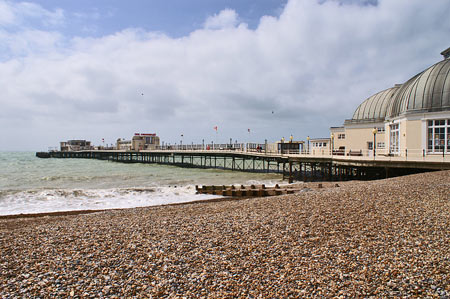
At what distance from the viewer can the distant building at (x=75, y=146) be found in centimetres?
9669

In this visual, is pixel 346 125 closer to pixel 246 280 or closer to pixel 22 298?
pixel 246 280

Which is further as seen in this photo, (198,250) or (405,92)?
(405,92)

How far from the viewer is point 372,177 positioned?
77.4 ft

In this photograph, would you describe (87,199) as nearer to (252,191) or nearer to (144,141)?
(252,191)

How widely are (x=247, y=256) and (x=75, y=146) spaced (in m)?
106

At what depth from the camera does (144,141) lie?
240ft

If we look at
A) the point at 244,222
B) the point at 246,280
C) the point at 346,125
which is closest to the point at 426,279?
the point at 246,280

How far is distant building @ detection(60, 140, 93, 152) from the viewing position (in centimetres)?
9669

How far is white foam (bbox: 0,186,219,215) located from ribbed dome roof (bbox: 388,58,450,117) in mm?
17330

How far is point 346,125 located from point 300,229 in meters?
28.3

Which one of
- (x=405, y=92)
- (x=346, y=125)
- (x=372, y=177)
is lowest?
(x=372, y=177)

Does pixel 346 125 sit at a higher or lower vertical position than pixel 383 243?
higher

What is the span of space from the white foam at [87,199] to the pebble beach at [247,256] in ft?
23.1

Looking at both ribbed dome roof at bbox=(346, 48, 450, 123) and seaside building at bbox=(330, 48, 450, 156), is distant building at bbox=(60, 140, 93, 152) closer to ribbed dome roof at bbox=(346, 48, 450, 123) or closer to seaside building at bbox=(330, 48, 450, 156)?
seaside building at bbox=(330, 48, 450, 156)
